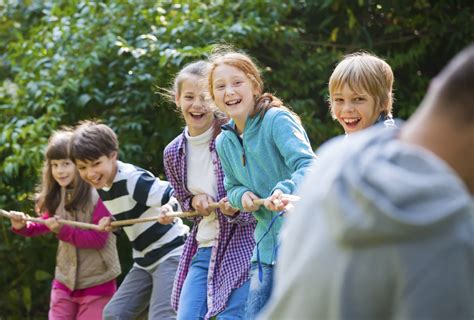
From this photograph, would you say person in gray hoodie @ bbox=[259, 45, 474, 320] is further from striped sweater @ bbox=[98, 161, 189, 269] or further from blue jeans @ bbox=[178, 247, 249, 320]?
striped sweater @ bbox=[98, 161, 189, 269]

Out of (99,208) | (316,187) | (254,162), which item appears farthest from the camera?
(99,208)

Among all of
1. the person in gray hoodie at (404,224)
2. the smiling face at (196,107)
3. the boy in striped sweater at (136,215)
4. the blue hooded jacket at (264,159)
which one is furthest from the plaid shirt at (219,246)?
the person in gray hoodie at (404,224)

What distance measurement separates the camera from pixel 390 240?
5.46 ft

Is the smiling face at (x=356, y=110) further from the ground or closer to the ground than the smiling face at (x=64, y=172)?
further from the ground

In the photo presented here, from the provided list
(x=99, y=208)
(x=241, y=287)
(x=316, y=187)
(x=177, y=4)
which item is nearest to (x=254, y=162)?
(x=241, y=287)

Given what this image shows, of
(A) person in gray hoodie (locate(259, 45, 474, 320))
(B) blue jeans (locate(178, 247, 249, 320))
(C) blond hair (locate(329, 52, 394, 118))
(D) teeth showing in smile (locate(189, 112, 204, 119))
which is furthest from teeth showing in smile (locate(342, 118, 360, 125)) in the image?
(A) person in gray hoodie (locate(259, 45, 474, 320))

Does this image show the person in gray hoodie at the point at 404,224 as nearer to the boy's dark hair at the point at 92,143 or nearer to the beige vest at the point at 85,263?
the boy's dark hair at the point at 92,143

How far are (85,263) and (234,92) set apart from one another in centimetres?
194

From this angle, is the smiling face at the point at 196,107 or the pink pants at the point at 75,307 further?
the pink pants at the point at 75,307

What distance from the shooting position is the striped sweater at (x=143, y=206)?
5.62 m

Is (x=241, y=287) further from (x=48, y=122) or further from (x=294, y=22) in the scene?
(x=294, y=22)

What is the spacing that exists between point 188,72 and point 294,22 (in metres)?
2.86

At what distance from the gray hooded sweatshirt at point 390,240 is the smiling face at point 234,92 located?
293cm

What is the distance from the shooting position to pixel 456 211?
1648mm
